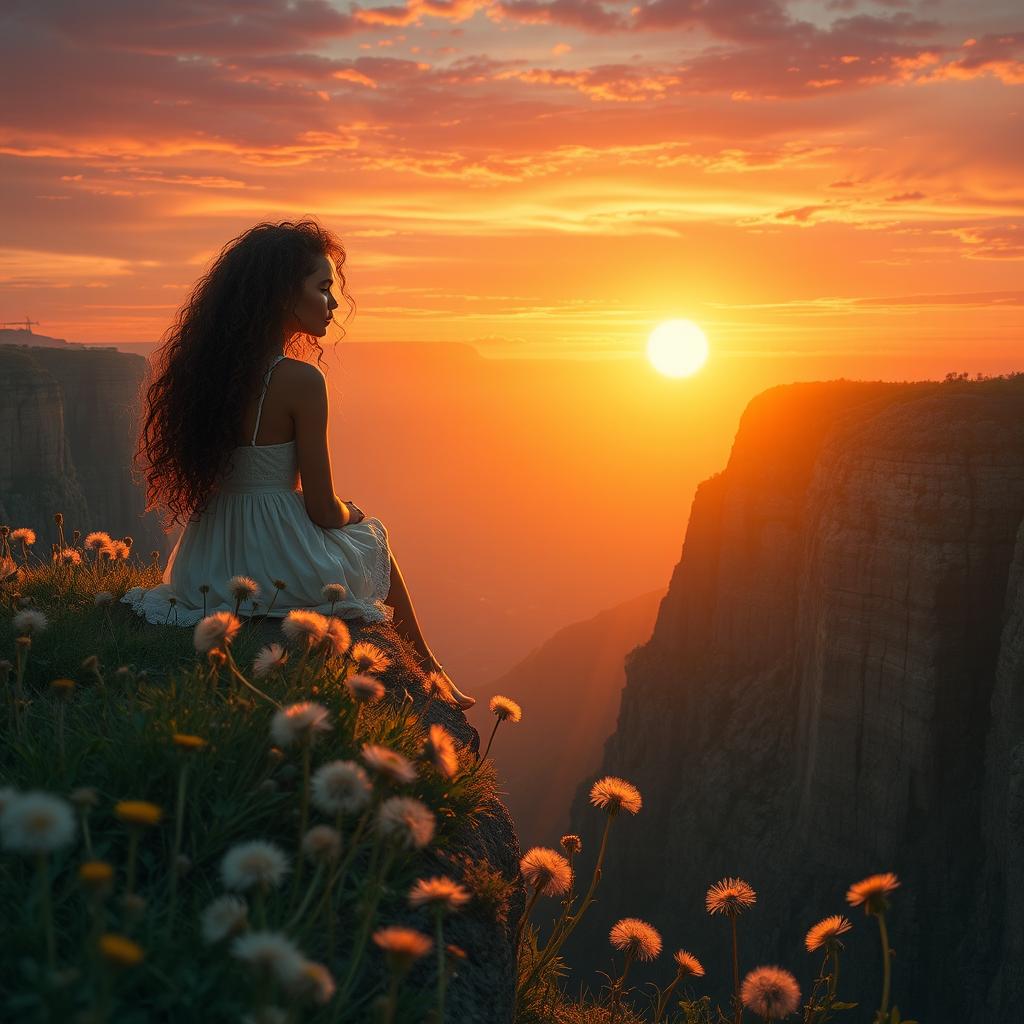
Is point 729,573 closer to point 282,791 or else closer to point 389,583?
point 389,583

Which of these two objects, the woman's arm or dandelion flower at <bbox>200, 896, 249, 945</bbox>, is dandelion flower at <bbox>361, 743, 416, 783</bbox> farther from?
the woman's arm

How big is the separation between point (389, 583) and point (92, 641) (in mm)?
2012

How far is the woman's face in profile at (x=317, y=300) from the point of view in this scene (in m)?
6.23

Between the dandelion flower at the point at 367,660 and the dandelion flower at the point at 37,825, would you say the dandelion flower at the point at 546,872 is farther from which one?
the dandelion flower at the point at 37,825

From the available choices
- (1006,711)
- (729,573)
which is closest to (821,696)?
(1006,711)

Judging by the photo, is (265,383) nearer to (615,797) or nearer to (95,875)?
(615,797)

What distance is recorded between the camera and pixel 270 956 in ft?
6.45

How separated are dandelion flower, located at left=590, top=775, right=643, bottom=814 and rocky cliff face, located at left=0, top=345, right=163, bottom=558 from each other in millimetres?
46883

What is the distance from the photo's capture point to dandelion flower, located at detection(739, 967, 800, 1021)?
3.03 m

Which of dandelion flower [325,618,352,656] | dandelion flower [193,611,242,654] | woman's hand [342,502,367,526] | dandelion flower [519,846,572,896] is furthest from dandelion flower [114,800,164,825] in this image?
woman's hand [342,502,367,526]

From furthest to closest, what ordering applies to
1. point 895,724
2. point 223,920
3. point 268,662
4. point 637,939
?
1. point 895,724
2. point 637,939
3. point 268,662
4. point 223,920

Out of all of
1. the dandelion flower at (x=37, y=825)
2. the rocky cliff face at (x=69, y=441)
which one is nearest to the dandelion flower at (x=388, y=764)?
the dandelion flower at (x=37, y=825)

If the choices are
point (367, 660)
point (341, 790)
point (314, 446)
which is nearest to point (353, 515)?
point (314, 446)

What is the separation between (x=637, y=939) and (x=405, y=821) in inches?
69.0
